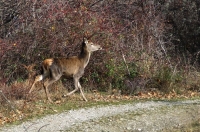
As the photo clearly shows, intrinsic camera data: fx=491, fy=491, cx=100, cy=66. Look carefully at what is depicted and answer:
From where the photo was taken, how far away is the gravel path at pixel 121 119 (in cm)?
1298

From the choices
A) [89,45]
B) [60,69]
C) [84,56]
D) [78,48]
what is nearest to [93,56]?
[78,48]

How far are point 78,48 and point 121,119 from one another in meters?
7.15

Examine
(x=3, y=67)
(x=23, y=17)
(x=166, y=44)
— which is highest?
(x=23, y=17)

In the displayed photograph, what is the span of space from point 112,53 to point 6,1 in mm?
5130

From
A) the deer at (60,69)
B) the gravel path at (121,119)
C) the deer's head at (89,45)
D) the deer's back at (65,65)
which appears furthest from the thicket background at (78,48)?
the gravel path at (121,119)

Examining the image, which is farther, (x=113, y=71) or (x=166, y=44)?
(x=166, y=44)

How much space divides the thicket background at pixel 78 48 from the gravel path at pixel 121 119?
9.87ft

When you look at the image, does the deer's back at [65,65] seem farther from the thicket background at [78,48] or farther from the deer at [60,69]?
the thicket background at [78,48]

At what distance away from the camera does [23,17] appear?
1991 centimetres

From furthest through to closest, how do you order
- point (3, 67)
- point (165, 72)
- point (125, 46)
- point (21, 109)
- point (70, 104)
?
point (125, 46) → point (165, 72) → point (3, 67) → point (70, 104) → point (21, 109)

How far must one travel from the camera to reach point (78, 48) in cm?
2072

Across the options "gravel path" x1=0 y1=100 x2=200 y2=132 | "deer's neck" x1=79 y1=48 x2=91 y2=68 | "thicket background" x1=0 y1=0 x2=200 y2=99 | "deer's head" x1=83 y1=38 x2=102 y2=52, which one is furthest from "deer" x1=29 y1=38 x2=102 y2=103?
"gravel path" x1=0 y1=100 x2=200 y2=132

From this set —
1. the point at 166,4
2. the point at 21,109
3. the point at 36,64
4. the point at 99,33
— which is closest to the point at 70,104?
the point at 21,109

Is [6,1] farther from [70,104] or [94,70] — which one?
[70,104]
